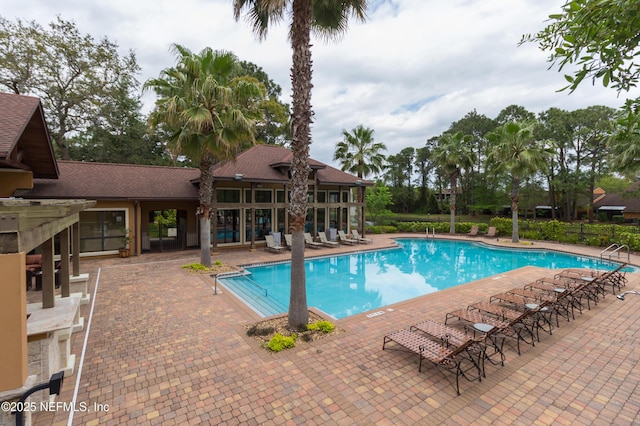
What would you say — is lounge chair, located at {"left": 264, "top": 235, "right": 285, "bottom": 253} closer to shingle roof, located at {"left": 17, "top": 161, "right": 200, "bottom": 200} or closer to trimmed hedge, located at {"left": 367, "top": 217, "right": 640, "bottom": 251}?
shingle roof, located at {"left": 17, "top": 161, "right": 200, "bottom": 200}

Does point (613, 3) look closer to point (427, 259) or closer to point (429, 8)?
point (429, 8)

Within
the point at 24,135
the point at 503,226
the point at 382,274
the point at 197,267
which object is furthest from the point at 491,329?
the point at 503,226

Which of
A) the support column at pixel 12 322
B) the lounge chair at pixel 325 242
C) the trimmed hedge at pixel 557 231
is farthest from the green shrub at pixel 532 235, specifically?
the support column at pixel 12 322

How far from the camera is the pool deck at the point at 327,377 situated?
4.11 meters

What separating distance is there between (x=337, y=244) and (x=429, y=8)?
43.0ft

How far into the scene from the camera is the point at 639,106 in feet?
9.20

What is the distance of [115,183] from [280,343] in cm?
1418

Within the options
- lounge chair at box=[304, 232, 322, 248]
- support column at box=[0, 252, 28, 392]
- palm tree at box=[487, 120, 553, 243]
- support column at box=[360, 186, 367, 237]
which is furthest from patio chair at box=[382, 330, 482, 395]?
palm tree at box=[487, 120, 553, 243]

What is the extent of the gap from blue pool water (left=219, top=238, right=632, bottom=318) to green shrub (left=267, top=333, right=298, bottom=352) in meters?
2.49

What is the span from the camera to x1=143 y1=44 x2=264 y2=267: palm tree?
1072cm

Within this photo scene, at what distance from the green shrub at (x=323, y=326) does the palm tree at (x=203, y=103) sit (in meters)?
7.31

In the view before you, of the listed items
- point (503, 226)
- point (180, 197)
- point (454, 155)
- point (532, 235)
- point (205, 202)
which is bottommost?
point (532, 235)

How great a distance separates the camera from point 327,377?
496 cm

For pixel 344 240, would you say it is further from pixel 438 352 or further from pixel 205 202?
pixel 438 352
